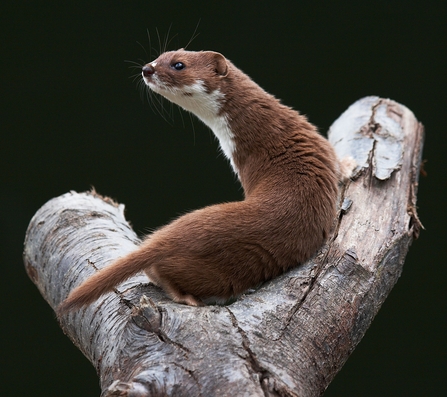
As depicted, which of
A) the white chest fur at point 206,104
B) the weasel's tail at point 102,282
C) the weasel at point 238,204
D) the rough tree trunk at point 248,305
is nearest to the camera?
the rough tree trunk at point 248,305

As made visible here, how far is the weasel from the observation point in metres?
3.60

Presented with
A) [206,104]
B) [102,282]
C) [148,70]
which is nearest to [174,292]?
[102,282]

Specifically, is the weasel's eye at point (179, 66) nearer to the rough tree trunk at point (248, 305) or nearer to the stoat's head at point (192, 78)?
the stoat's head at point (192, 78)

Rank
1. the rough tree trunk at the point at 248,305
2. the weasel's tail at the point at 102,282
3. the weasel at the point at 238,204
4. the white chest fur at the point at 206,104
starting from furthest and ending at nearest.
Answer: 1. the white chest fur at the point at 206,104
2. the weasel at the point at 238,204
3. the weasel's tail at the point at 102,282
4. the rough tree trunk at the point at 248,305

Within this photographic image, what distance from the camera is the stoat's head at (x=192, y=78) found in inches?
169

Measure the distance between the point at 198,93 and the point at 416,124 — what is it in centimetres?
256

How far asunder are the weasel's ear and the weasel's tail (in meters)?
1.50

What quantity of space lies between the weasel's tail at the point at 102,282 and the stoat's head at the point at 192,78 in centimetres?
131

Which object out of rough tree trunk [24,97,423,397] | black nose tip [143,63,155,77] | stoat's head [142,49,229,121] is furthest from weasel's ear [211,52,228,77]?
rough tree trunk [24,97,423,397]

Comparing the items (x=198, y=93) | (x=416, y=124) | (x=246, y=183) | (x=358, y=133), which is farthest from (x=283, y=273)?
(x=416, y=124)

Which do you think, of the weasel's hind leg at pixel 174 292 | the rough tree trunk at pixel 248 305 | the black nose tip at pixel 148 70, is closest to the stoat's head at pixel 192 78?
the black nose tip at pixel 148 70

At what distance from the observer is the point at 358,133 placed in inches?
216

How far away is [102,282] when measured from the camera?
3455 mm

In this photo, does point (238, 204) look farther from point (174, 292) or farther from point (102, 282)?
point (102, 282)
